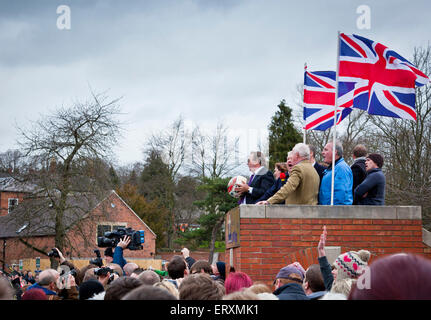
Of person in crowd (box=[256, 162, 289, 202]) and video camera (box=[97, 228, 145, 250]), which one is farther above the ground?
person in crowd (box=[256, 162, 289, 202])

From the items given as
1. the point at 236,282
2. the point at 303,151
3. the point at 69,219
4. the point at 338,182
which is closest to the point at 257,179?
the point at 303,151

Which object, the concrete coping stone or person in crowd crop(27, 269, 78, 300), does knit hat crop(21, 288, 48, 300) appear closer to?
person in crowd crop(27, 269, 78, 300)

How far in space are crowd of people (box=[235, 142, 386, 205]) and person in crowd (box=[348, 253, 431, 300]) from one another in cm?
641

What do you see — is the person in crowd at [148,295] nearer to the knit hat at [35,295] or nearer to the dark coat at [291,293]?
the dark coat at [291,293]

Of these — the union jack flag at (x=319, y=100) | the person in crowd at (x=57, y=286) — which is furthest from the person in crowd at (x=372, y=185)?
the person in crowd at (x=57, y=286)

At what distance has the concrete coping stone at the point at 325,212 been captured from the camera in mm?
8078

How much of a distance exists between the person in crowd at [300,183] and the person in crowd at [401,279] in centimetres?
636

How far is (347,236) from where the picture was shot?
8.23m

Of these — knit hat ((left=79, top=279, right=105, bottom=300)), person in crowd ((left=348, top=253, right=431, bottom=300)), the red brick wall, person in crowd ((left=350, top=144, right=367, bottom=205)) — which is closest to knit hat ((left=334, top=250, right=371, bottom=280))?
knit hat ((left=79, top=279, right=105, bottom=300))

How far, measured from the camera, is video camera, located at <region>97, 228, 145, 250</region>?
7773 millimetres

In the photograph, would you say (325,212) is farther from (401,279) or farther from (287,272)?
(401,279)
